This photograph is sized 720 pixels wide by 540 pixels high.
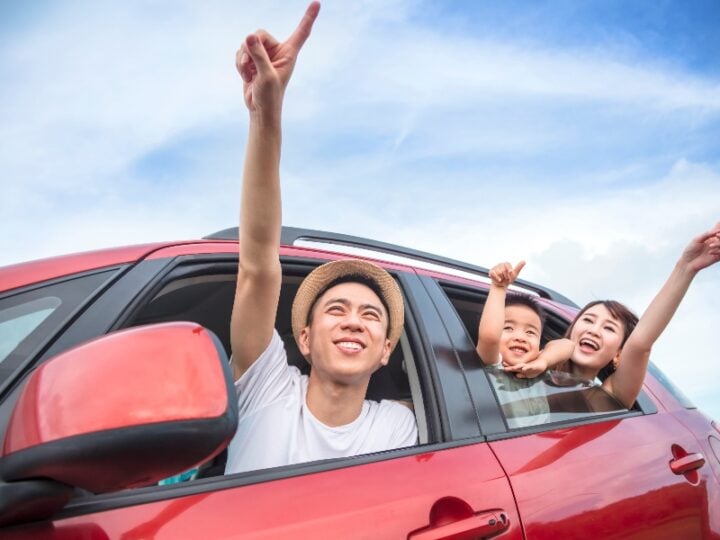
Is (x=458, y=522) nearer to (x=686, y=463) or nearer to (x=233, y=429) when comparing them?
(x=233, y=429)

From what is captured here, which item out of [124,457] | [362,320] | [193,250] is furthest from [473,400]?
[124,457]

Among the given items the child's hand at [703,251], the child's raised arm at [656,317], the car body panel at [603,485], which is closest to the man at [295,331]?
the car body panel at [603,485]

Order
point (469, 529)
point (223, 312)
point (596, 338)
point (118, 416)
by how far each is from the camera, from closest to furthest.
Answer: point (118, 416) → point (469, 529) → point (223, 312) → point (596, 338)

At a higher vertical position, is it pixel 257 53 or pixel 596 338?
pixel 257 53

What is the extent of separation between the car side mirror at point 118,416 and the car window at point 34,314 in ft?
1.13

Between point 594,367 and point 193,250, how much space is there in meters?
1.78

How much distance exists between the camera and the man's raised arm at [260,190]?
4.59 ft

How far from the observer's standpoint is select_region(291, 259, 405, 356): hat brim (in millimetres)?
2043

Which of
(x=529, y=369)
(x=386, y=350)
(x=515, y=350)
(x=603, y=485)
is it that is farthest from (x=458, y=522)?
(x=515, y=350)

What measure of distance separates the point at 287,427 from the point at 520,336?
1183mm

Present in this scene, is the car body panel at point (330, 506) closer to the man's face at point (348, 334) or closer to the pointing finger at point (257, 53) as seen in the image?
the man's face at point (348, 334)

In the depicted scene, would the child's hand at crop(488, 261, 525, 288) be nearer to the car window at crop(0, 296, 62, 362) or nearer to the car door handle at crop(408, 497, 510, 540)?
the car door handle at crop(408, 497, 510, 540)

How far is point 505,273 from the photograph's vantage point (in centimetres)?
229

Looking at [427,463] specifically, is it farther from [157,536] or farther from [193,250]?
[193,250]
